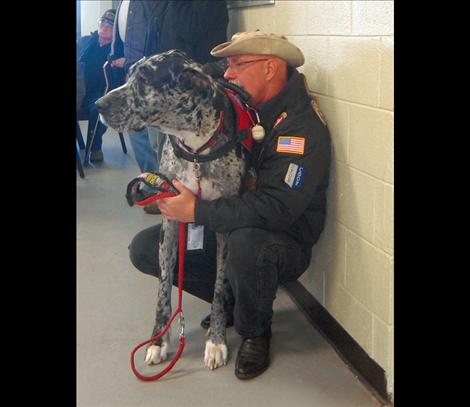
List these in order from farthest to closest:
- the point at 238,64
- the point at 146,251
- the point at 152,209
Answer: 1. the point at 152,209
2. the point at 146,251
3. the point at 238,64

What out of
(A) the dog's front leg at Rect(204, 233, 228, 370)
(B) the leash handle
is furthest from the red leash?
(A) the dog's front leg at Rect(204, 233, 228, 370)

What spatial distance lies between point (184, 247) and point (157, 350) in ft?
1.26

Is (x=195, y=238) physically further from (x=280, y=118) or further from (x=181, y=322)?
(x=280, y=118)

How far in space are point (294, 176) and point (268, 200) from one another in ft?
0.39

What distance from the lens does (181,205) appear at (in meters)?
2.22

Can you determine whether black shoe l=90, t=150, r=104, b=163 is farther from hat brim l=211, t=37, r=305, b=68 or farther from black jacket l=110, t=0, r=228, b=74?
hat brim l=211, t=37, r=305, b=68

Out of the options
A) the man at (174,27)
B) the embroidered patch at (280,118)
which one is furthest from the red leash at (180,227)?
the man at (174,27)

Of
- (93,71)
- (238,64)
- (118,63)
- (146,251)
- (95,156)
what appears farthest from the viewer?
(95,156)

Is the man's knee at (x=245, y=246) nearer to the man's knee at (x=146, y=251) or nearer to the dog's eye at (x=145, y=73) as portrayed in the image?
the man's knee at (x=146, y=251)

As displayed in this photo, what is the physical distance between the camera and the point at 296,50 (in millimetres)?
2379

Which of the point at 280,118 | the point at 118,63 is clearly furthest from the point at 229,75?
the point at 118,63

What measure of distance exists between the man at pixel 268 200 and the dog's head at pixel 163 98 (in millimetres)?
214

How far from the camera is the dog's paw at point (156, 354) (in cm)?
238

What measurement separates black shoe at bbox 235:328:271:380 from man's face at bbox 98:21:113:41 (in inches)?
154
